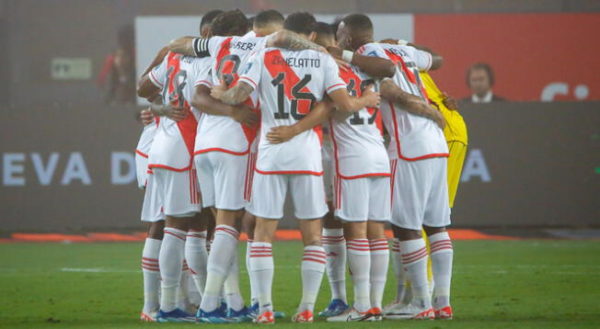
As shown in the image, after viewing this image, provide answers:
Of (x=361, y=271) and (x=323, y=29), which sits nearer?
(x=361, y=271)

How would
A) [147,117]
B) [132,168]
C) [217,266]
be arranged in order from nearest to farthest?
[217,266]
[147,117]
[132,168]

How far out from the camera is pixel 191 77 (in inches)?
371

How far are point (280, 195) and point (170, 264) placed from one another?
1026 millimetres

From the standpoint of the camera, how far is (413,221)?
9258 mm

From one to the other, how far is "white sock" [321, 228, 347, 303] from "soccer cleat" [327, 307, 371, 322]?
50cm

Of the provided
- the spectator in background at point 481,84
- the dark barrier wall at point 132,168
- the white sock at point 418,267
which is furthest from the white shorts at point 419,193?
the spectator in background at point 481,84

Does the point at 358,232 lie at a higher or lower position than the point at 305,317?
higher

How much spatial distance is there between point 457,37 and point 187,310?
37.3ft

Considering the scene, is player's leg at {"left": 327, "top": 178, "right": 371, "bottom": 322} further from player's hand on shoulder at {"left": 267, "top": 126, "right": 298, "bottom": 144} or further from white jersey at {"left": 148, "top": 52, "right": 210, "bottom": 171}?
white jersey at {"left": 148, "top": 52, "right": 210, "bottom": 171}

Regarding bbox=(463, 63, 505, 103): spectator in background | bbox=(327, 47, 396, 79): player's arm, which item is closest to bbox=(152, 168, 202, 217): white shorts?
bbox=(327, 47, 396, 79): player's arm

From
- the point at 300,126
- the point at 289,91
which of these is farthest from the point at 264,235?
the point at 289,91

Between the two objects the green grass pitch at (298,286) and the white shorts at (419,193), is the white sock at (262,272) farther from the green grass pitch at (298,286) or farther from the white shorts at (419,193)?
the white shorts at (419,193)

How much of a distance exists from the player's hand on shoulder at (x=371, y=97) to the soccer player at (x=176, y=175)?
114 cm

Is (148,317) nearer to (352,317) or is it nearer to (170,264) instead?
(170,264)
